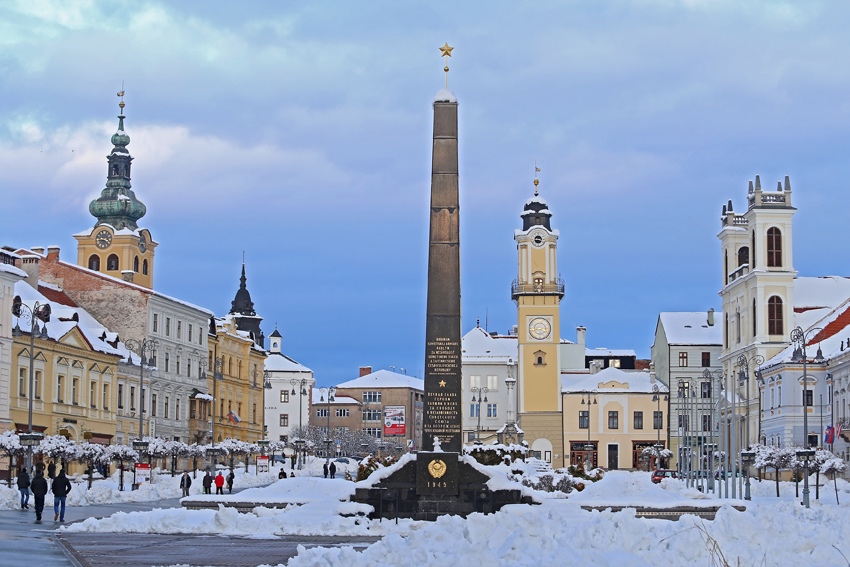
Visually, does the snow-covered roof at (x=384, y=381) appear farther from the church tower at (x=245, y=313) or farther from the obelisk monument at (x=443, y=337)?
the obelisk monument at (x=443, y=337)

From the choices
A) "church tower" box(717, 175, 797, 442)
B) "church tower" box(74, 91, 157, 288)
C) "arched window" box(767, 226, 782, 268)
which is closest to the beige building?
"church tower" box(717, 175, 797, 442)

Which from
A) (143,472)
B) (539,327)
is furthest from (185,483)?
(539,327)

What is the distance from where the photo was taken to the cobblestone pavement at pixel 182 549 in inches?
773

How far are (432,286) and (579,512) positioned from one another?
18.4ft

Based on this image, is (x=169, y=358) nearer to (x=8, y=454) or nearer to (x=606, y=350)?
(x=8, y=454)

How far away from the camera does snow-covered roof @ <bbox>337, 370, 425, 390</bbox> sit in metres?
168

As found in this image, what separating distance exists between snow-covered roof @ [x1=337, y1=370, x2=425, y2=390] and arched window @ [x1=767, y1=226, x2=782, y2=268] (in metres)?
83.6

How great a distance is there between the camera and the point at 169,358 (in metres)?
81.6

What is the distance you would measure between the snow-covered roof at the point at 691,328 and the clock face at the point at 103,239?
43.1 metres

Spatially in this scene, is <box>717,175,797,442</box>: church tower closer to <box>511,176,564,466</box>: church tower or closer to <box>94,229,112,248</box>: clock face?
<box>511,176,564,466</box>: church tower

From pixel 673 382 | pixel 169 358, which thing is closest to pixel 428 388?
pixel 169 358

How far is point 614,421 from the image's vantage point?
104688 mm

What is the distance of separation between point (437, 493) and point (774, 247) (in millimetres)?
63844

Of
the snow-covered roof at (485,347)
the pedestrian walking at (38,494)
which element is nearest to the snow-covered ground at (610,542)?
the pedestrian walking at (38,494)
